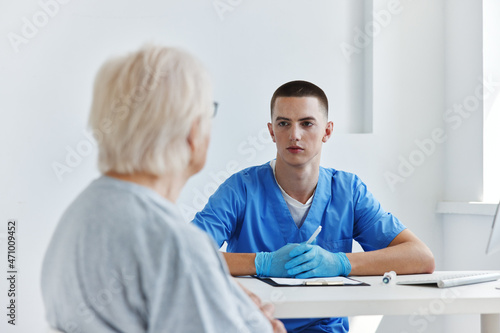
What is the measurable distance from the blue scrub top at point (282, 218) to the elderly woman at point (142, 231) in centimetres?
98

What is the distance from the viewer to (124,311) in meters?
0.81

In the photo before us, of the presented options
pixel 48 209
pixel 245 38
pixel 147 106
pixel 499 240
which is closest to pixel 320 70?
pixel 245 38

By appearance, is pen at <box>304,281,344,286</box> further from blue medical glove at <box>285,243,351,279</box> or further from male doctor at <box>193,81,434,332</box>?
male doctor at <box>193,81,434,332</box>

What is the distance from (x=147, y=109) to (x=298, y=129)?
1.20m

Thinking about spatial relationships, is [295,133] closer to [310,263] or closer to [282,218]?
[282,218]

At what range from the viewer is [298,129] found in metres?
2.02

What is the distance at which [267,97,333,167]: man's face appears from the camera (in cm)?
200

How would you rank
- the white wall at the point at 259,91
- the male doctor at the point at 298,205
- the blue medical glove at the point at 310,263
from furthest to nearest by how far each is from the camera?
the white wall at the point at 259,91, the male doctor at the point at 298,205, the blue medical glove at the point at 310,263

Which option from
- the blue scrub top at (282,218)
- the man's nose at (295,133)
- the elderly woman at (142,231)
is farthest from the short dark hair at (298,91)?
the elderly woman at (142,231)

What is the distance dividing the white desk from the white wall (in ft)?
4.40

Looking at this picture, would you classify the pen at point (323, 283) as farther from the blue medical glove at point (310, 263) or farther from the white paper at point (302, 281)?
the blue medical glove at point (310, 263)

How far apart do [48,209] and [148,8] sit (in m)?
1.05

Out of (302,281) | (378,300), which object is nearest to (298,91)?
(302,281)

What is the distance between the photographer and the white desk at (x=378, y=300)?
4.11 feet
